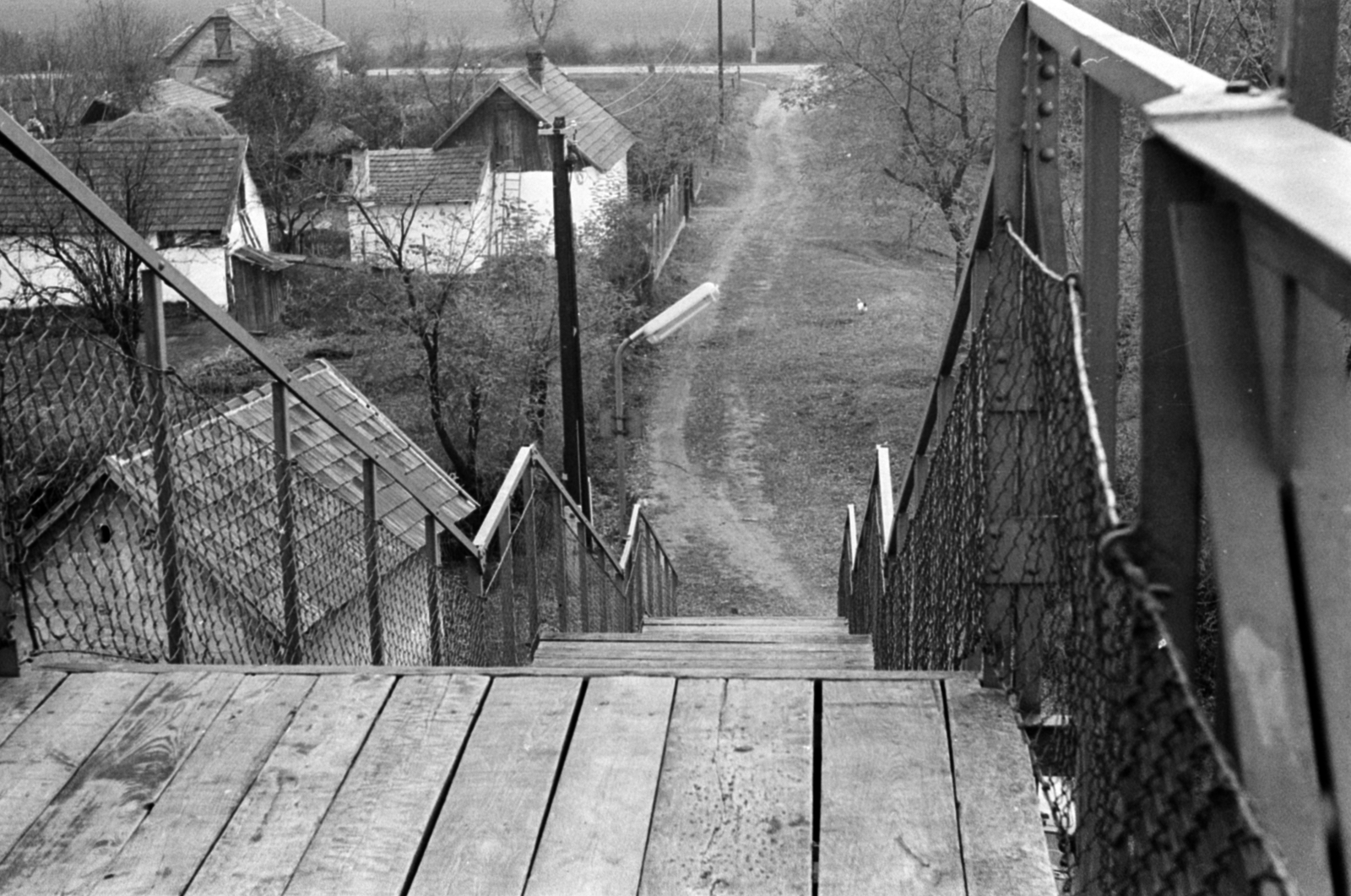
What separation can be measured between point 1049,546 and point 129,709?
170 cm

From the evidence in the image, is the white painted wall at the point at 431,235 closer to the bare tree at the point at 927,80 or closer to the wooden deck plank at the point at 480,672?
the bare tree at the point at 927,80

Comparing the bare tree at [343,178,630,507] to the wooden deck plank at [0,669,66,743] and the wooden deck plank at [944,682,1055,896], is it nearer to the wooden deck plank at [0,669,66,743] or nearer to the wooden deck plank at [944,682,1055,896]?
the wooden deck plank at [0,669,66,743]

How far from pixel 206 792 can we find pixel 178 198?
90.4ft

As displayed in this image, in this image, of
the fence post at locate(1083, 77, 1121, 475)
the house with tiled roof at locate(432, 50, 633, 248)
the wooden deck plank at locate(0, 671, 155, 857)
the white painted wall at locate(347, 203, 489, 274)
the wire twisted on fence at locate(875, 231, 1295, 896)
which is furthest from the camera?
the house with tiled roof at locate(432, 50, 633, 248)

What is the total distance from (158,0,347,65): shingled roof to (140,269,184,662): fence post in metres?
43.3

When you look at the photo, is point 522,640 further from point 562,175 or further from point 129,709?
point 562,175

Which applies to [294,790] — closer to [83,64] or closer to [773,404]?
[773,404]

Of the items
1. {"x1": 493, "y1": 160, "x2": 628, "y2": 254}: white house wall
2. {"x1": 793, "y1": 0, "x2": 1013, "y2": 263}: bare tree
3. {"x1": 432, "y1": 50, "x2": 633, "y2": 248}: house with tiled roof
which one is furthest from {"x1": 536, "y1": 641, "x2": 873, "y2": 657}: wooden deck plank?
{"x1": 432, "y1": 50, "x2": 633, "y2": 248}: house with tiled roof

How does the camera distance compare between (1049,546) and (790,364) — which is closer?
(1049,546)

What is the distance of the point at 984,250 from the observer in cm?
303

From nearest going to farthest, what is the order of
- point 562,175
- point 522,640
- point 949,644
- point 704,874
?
point 704,874, point 949,644, point 522,640, point 562,175

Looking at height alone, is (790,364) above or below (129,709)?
below

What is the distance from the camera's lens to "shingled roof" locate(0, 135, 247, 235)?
21750mm

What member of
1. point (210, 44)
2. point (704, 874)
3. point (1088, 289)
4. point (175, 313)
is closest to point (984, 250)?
point (1088, 289)
